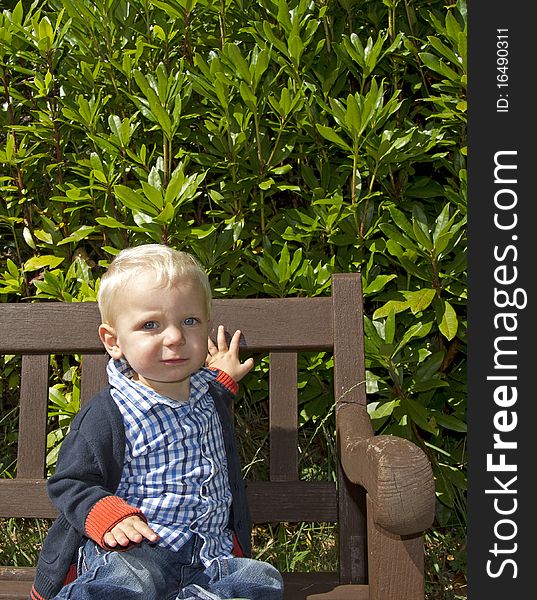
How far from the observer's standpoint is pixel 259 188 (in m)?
2.96

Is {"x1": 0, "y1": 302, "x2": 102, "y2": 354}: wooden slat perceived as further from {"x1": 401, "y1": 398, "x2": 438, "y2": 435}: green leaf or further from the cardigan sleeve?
{"x1": 401, "y1": 398, "x2": 438, "y2": 435}: green leaf

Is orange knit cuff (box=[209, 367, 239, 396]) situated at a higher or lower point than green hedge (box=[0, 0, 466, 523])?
lower

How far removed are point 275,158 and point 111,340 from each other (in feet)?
3.07

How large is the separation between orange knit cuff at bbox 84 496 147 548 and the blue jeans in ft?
0.24

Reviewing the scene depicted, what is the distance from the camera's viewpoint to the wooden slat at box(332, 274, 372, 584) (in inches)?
88.7

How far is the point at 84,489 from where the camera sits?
1.97m

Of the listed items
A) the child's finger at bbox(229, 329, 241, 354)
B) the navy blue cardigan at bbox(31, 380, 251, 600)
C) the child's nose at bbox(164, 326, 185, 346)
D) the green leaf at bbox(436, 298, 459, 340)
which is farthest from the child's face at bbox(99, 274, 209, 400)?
the green leaf at bbox(436, 298, 459, 340)

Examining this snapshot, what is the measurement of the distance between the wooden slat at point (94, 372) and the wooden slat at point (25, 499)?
28 cm

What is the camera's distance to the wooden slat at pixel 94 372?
2436 mm

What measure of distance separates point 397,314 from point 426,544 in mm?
837

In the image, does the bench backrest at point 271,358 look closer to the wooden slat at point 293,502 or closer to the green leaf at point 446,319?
the wooden slat at point 293,502

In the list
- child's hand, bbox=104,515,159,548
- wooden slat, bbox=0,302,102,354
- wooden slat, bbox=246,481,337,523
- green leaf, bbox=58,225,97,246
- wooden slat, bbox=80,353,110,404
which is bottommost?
child's hand, bbox=104,515,159,548

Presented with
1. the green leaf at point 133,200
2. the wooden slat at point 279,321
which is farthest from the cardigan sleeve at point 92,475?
the green leaf at point 133,200

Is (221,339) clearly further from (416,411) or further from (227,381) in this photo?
(416,411)
